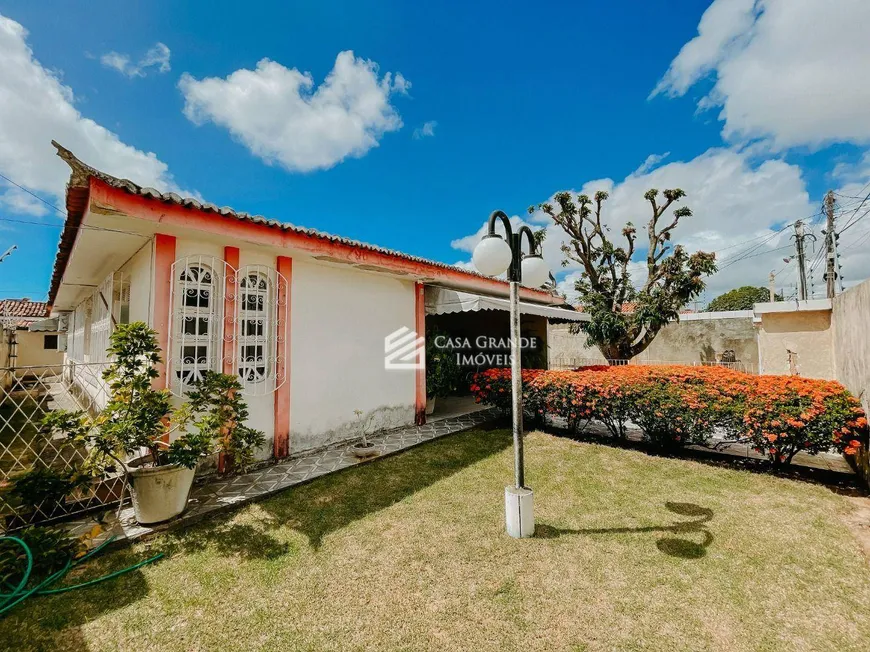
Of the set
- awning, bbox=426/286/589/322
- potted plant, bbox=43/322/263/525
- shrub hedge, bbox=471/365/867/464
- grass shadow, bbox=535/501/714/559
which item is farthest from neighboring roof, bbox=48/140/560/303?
grass shadow, bbox=535/501/714/559

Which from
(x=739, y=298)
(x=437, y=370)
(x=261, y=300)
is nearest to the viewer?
(x=261, y=300)

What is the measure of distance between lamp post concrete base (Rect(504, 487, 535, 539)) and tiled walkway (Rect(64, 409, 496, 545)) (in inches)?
188

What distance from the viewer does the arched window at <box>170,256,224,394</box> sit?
26.1 ft

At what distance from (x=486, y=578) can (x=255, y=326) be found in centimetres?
778

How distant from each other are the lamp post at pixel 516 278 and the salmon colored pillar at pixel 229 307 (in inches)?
249

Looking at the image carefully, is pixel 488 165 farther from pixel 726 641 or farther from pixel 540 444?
pixel 726 641

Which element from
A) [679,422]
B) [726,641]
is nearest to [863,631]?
[726,641]

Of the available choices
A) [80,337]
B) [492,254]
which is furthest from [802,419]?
[80,337]

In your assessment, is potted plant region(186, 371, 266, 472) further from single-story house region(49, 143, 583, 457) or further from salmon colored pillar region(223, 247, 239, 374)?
single-story house region(49, 143, 583, 457)

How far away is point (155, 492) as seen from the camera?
6.09m

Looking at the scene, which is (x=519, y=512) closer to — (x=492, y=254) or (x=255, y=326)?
(x=492, y=254)

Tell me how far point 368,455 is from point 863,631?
8.80 metres

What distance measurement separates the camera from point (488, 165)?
Answer: 72.8 ft

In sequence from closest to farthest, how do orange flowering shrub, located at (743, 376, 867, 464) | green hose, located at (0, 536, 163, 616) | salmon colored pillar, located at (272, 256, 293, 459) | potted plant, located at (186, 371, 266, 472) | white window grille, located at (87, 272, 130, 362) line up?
green hose, located at (0, 536, 163, 616) → potted plant, located at (186, 371, 266, 472) → orange flowering shrub, located at (743, 376, 867, 464) → salmon colored pillar, located at (272, 256, 293, 459) → white window grille, located at (87, 272, 130, 362)
